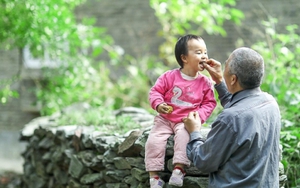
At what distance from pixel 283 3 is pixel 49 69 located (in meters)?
4.88

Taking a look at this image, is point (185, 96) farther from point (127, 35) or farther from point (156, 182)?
point (127, 35)

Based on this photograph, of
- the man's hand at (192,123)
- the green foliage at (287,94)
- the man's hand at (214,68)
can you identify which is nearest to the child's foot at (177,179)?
the man's hand at (192,123)

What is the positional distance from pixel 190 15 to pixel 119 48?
2.33 m

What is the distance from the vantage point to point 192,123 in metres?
3.78

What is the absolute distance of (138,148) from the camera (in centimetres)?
468

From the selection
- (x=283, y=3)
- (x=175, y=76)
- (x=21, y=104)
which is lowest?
(x=21, y=104)

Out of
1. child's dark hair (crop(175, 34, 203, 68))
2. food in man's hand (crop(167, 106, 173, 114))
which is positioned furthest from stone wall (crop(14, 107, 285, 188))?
child's dark hair (crop(175, 34, 203, 68))

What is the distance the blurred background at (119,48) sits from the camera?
22.0ft

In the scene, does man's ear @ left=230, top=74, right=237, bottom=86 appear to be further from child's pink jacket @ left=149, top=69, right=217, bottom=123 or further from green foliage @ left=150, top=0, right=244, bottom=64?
green foliage @ left=150, top=0, right=244, bottom=64

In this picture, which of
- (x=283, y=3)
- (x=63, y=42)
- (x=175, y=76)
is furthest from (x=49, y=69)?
(x=175, y=76)

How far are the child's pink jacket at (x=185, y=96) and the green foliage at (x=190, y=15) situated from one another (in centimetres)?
376

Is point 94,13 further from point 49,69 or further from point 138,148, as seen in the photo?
point 138,148

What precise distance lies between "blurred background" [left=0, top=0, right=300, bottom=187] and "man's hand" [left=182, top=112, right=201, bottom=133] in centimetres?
159

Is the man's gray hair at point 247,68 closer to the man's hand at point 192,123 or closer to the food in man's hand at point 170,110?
the man's hand at point 192,123
